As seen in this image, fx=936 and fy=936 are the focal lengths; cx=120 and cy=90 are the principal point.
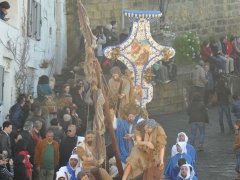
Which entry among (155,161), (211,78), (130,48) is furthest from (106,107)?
(211,78)

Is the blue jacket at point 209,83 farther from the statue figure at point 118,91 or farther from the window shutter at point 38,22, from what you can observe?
the statue figure at point 118,91

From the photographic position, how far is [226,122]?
27328mm

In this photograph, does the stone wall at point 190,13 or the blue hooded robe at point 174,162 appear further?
the stone wall at point 190,13

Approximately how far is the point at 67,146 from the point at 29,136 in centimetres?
83

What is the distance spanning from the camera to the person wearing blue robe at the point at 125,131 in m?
17.2

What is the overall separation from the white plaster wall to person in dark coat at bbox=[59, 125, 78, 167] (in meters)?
3.22

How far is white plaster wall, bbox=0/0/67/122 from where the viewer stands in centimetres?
2203

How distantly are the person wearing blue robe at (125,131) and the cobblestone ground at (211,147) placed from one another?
2.87 metres

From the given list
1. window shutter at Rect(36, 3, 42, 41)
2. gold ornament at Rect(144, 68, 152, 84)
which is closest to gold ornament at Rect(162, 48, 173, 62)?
gold ornament at Rect(144, 68, 152, 84)

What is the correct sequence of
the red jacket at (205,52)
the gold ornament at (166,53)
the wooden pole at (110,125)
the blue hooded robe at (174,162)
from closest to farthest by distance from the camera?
the wooden pole at (110,125), the blue hooded robe at (174,162), the gold ornament at (166,53), the red jacket at (205,52)

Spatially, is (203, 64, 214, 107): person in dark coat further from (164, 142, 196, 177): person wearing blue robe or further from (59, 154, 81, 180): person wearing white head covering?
(59, 154, 81, 180): person wearing white head covering

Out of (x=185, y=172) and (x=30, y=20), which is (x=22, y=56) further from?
(x=185, y=172)

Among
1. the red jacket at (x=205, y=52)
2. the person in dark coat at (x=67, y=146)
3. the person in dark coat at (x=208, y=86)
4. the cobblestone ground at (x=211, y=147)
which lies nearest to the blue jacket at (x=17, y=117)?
the person in dark coat at (x=67, y=146)

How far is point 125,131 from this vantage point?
17.3 m
